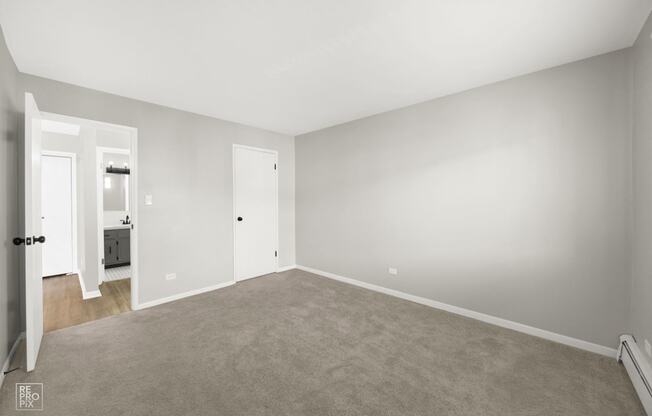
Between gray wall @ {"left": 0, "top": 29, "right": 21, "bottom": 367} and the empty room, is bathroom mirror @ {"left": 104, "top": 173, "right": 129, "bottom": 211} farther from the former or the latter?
gray wall @ {"left": 0, "top": 29, "right": 21, "bottom": 367}

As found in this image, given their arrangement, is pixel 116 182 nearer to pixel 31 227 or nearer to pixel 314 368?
pixel 31 227

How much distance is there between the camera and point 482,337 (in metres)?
2.59

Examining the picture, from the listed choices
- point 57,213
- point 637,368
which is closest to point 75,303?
point 57,213

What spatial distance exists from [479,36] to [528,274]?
2.21 m

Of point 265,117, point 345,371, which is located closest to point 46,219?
point 265,117

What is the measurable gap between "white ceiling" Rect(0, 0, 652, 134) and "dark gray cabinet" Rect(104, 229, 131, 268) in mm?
3286

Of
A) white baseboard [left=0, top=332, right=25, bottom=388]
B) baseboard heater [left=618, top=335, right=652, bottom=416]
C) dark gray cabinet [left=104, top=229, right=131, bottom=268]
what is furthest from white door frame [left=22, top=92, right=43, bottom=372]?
baseboard heater [left=618, top=335, right=652, bottom=416]

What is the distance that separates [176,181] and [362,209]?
8.61 ft

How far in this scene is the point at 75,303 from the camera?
348 centimetres

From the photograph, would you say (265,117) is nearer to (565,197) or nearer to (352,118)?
(352,118)

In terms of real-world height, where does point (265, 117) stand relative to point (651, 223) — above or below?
above

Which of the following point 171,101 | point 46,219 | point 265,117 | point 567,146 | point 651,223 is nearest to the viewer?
point 651,223

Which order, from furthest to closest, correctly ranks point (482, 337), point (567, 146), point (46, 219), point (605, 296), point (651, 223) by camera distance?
point (46, 219), point (482, 337), point (567, 146), point (605, 296), point (651, 223)

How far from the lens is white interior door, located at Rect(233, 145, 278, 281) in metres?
4.34
